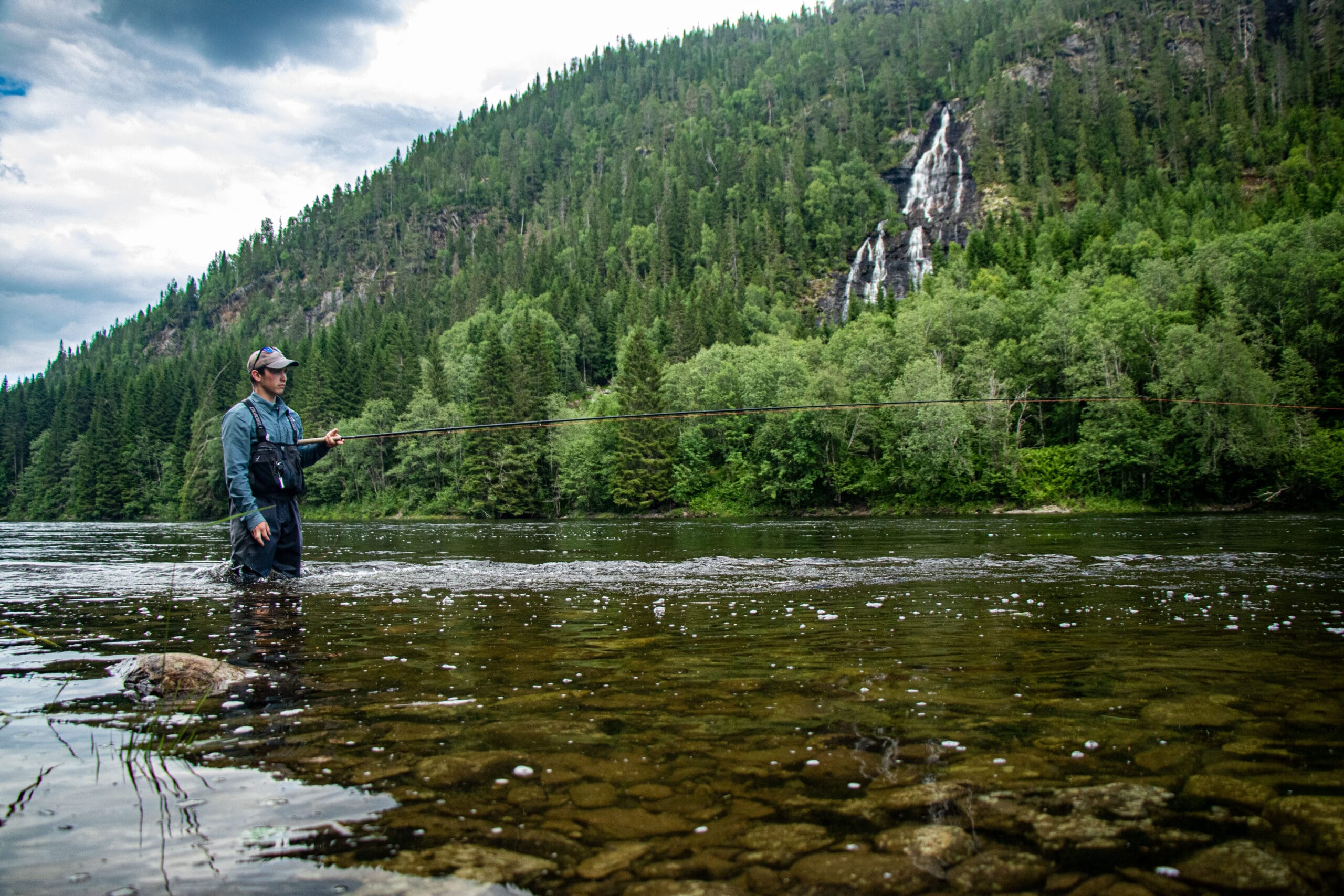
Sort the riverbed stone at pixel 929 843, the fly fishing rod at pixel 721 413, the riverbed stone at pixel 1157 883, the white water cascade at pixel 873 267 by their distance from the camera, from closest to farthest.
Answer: the riverbed stone at pixel 1157 883 → the riverbed stone at pixel 929 843 → the fly fishing rod at pixel 721 413 → the white water cascade at pixel 873 267

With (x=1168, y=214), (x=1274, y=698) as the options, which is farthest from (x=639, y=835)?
(x=1168, y=214)

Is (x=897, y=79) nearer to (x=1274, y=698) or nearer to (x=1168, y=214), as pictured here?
(x=1168, y=214)

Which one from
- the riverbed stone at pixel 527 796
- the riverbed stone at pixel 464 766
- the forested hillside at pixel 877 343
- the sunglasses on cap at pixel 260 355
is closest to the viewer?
the riverbed stone at pixel 527 796

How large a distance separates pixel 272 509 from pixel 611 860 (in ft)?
32.4

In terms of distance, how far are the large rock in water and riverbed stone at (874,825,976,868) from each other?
16.2 ft

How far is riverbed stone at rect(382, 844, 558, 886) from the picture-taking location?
295 cm

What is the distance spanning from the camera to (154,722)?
15.8ft

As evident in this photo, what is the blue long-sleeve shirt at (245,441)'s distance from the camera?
10344 mm

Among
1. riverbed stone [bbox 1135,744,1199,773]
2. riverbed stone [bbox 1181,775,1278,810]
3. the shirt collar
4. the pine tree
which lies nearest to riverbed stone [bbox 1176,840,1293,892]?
riverbed stone [bbox 1181,775,1278,810]

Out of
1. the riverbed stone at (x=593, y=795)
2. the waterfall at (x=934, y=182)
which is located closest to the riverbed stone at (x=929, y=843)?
the riverbed stone at (x=593, y=795)

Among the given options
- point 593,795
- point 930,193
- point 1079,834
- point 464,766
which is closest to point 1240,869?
point 1079,834

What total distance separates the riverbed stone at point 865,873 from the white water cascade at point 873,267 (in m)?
136

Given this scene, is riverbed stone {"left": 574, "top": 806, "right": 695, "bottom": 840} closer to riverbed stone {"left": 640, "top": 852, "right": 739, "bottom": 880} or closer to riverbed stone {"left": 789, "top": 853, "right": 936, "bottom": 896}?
riverbed stone {"left": 640, "top": 852, "right": 739, "bottom": 880}

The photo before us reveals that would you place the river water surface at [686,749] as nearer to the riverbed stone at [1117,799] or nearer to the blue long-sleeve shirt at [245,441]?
the riverbed stone at [1117,799]
